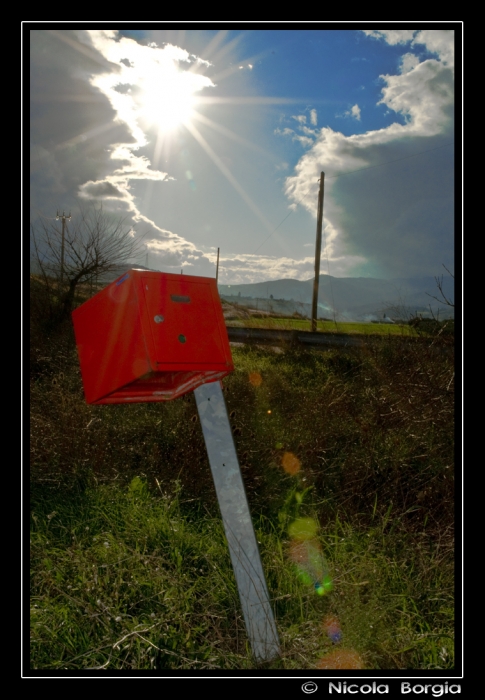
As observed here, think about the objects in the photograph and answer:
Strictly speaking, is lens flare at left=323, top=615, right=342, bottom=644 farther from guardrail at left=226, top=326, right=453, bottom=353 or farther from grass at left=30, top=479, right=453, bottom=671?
guardrail at left=226, top=326, right=453, bottom=353

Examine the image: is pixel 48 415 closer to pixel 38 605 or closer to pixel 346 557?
pixel 38 605

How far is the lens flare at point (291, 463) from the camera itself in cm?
427

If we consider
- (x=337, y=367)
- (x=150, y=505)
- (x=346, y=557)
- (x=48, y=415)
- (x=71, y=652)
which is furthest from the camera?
(x=337, y=367)

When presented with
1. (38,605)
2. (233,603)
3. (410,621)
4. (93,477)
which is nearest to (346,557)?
(410,621)

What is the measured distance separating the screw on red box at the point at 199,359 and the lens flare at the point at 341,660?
0.83ft

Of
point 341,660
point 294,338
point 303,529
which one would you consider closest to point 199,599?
point 341,660

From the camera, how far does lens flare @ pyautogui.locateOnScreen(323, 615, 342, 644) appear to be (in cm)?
236

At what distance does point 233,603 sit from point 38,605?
1065mm

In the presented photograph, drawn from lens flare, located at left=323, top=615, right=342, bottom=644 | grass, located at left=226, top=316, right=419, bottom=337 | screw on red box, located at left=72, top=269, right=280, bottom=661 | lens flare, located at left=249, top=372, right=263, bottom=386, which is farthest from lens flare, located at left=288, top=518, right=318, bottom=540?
grass, located at left=226, top=316, right=419, bottom=337

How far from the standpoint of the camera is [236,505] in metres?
2.19

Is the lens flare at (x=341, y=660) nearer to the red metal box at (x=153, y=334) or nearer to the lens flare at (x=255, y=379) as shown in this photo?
the red metal box at (x=153, y=334)

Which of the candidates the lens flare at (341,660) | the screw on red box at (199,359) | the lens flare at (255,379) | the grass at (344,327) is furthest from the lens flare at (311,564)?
the grass at (344,327)

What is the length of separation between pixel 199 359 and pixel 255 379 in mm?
4069

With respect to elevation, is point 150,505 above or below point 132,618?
above
